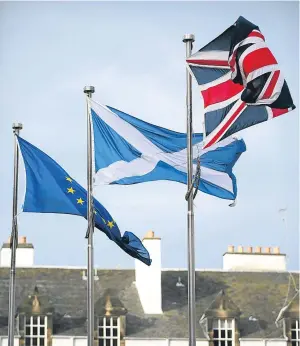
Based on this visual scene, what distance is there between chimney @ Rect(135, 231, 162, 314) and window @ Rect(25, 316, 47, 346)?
4410 mm

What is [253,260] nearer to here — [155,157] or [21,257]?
[21,257]

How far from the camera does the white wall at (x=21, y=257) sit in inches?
2365

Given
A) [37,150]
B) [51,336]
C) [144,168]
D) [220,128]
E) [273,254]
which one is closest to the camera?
[220,128]

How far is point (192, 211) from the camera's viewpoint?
3058 centimetres

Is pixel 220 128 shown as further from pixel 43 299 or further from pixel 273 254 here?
pixel 273 254

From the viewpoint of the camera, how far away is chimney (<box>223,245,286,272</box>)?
63219 millimetres

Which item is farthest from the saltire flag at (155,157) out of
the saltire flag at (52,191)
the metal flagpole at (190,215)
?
the saltire flag at (52,191)

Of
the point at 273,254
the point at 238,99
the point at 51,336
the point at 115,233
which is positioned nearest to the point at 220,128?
the point at 238,99

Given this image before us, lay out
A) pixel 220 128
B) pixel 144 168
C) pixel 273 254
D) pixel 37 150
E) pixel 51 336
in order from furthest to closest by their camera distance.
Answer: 1. pixel 273 254
2. pixel 51 336
3. pixel 37 150
4. pixel 144 168
5. pixel 220 128

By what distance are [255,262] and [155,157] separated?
31.0 m

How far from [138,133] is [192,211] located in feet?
11.1

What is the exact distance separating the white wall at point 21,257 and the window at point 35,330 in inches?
134

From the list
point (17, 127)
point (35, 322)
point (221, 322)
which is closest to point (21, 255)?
point (35, 322)

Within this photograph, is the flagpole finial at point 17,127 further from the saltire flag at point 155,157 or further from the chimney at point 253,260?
the chimney at point 253,260
